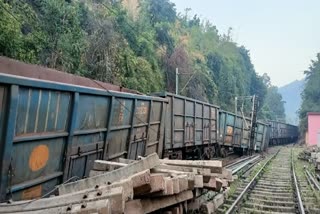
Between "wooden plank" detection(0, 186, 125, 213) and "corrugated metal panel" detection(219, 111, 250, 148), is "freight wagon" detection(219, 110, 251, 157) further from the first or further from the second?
"wooden plank" detection(0, 186, 125, 213)

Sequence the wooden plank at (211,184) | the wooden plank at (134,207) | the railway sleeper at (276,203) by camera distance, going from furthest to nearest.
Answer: the railway sleeper at (276,203), the wooden plank at (211,184), the wooden plank at (134,207)

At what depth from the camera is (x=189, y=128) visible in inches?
560

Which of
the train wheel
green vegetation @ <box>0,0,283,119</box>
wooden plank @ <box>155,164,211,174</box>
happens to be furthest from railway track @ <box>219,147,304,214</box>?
green vegetation @ <box>0,0,283,119</box>

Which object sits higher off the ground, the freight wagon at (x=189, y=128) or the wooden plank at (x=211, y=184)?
the freight wagon at (x=189, y=128)

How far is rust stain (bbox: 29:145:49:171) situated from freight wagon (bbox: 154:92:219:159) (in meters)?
6.72

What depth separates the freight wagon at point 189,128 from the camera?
12.2m

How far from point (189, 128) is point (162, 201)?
9.45m

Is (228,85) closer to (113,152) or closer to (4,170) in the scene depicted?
(113,152)

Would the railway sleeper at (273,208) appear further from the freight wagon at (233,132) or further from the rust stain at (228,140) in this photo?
the rust stain at (228,140)

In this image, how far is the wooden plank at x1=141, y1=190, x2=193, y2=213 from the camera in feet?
14.4

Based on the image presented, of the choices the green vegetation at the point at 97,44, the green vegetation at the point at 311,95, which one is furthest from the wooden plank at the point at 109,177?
the green vegetation at the point at 311,95

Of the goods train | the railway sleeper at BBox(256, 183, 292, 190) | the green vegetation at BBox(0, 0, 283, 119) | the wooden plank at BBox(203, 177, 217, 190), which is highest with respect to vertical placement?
the green vegetation at BBox(0, 0, 283, 119)

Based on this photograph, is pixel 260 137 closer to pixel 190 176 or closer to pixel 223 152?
pixel 223 152

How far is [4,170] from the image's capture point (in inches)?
166
